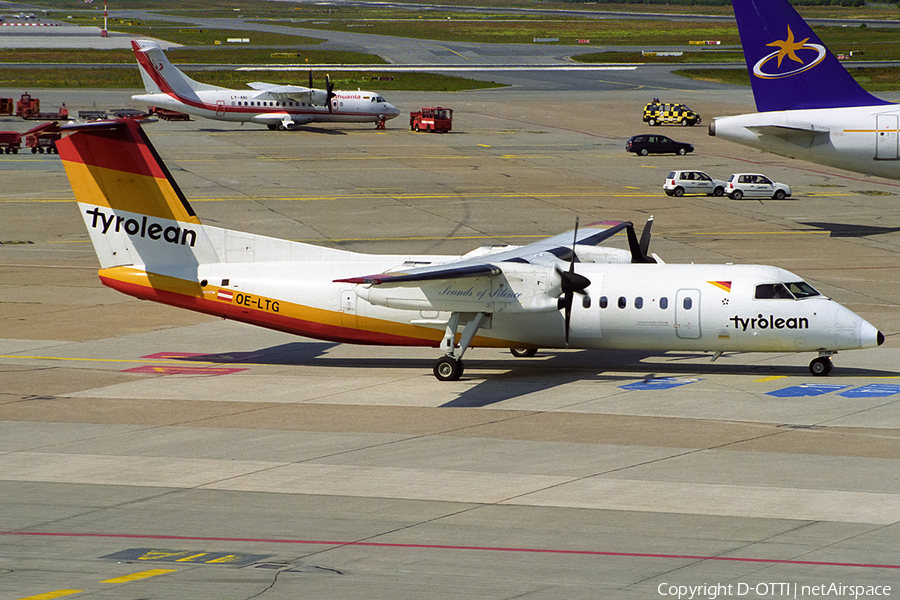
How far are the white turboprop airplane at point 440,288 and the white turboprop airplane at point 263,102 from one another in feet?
189

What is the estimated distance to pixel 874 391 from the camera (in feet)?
84.2

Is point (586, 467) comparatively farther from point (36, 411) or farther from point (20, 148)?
point (20, 148)

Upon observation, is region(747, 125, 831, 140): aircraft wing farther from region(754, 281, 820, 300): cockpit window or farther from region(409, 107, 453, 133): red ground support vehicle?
region(409, 107, 453, 133): red ground support vehicle

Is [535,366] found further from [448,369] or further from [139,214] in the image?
[139,214]

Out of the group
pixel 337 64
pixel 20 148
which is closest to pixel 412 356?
pixel 20 148

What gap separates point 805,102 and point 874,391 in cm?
2494

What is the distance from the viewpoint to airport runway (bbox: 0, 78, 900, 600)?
1529 centimetres

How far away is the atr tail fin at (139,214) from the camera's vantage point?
96.0 ft

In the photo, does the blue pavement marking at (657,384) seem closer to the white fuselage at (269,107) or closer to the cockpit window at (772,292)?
the cockpit window at (772,292)

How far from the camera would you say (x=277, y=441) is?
22.6 meters

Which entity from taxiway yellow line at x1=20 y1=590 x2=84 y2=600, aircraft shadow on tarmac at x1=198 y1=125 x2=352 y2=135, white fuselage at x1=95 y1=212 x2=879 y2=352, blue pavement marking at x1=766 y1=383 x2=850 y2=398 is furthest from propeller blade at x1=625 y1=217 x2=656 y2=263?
aircraft shadow on tarmac at x1=198 y1=125 x2=352 y2=135

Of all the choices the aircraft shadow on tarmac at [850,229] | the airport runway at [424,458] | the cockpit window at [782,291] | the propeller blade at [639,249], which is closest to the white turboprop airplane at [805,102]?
the aircraft shadow on tarmac at [850,229]

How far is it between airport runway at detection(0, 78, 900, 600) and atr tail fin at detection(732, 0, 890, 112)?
654cm

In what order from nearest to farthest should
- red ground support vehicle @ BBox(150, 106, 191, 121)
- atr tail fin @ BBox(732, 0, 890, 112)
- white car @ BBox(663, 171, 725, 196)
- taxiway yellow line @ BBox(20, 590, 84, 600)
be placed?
1. taxiway yellow line @ BBox(20, 590, 84, 600)
2. atr tail fin @ BBox(732, 0, 890, 112)
3. white car @ BBox(663, 171, 725, 196)
4. red ground support vehicle @ BBox(150, 106, 191, 121)
